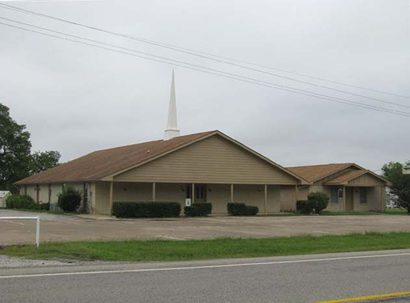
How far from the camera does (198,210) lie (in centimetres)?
3631

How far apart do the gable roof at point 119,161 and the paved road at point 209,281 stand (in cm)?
2296

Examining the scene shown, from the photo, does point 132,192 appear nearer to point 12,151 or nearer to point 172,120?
point 172,120

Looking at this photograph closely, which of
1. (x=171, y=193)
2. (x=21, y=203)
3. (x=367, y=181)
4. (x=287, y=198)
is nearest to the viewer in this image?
(x=171, y=193)

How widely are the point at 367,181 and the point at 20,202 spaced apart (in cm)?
2975

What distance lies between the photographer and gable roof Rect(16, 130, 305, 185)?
36.0 m

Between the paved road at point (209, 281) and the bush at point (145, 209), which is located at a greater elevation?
the bush at point (145, 209)

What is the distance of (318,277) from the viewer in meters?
10.6

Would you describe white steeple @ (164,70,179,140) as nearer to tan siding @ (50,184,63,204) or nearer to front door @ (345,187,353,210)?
tan siding @ (50,184,63,204)

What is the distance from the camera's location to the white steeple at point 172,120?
146 feet

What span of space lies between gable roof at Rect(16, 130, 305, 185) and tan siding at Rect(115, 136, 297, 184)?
17.3 inches

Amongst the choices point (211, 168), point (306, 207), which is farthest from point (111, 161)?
point (306, 207)

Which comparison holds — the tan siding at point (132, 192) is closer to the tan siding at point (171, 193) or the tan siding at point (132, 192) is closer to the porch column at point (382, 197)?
the tan siding at point (171, 193)

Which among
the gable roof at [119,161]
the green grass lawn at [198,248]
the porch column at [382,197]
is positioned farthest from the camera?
the porch column at [382,197]

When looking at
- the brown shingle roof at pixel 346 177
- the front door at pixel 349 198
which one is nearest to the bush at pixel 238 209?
the brown shingle roof at pixel 346 177
